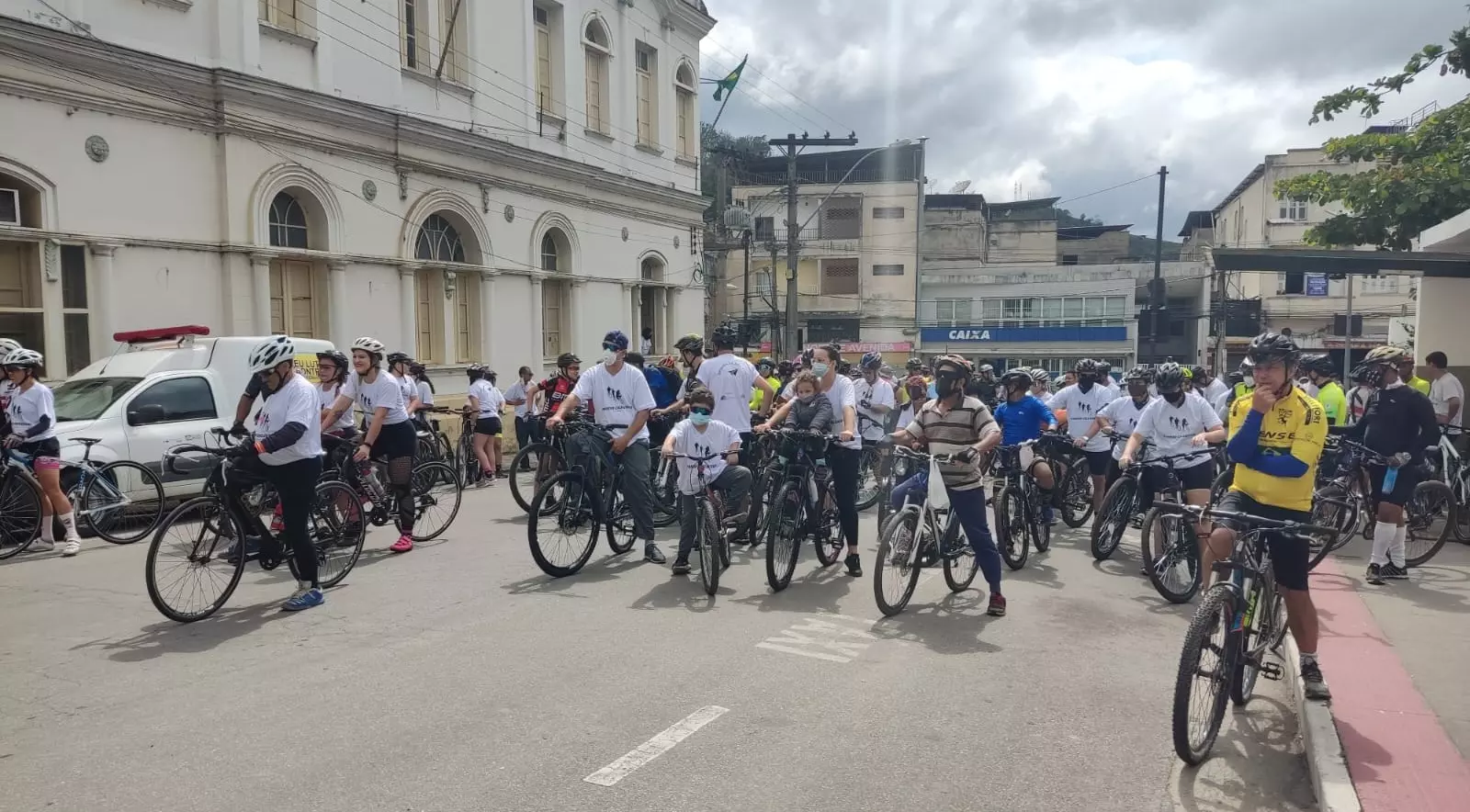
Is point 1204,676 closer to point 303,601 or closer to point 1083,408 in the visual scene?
point 303,601

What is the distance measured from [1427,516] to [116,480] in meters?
12.5

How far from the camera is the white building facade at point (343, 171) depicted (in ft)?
41.5

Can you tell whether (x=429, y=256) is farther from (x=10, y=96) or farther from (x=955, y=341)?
(x=955, y=341)

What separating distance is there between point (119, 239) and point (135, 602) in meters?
7.98

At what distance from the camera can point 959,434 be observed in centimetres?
710

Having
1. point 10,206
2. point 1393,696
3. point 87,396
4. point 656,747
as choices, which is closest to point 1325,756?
point 1393,696

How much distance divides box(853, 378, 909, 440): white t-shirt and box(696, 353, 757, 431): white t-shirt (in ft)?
10.3

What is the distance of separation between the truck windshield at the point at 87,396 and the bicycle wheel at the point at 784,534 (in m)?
7.39

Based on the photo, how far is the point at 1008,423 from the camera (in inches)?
384

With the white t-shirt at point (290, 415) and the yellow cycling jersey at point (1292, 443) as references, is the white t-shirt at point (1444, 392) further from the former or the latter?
the white t-shirt at point (290, 415)

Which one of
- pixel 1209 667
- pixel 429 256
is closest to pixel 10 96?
pixel 429 256

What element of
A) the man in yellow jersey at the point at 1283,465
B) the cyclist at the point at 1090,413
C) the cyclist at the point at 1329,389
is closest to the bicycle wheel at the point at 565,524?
the man in yellow jersey at the point at 1283,465

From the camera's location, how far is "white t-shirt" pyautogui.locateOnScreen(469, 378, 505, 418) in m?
14.0

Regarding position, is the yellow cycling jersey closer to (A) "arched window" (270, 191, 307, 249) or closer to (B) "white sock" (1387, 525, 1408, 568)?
(B) "white sock" (1387, 525, 1408, 568)
